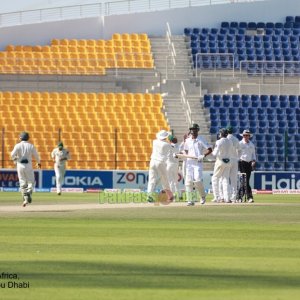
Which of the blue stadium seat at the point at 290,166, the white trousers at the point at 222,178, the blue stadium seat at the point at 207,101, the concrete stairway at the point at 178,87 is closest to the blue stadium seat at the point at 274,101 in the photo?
the blue stadium seat at the point at 207,101

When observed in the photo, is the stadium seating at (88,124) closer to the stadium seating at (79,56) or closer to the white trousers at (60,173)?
the stadium seating at (79,56)

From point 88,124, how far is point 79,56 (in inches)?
295

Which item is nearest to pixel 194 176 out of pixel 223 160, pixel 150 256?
pixel 223 160

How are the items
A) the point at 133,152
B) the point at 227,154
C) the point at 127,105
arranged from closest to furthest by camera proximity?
1. the point at 227,154
2. the point at 133,152
3. the point at 127,105

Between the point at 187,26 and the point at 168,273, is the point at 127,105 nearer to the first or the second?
the point at 187,26

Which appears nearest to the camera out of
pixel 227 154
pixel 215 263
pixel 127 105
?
pixel 215 263

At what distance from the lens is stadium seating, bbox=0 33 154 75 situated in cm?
6153

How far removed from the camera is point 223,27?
218 ft

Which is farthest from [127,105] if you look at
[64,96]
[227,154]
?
[227,154]

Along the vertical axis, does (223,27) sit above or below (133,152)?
above

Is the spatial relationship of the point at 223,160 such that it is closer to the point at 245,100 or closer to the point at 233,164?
the point at 233,164

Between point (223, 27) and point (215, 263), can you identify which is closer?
point (215, 263)

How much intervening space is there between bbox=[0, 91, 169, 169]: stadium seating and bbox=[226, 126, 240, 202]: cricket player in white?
676 inches

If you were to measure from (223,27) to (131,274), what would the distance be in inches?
2050
